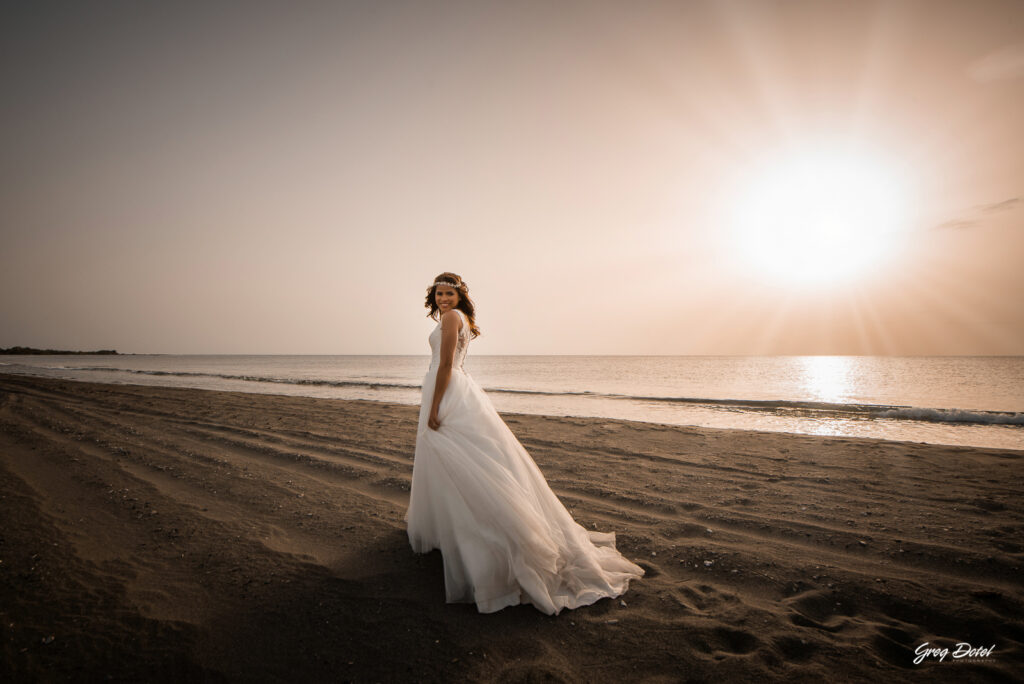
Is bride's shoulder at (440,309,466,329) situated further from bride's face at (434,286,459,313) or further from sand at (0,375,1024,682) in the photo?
sand at (0,375,1024,682)

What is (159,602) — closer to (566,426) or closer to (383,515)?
(383,515)

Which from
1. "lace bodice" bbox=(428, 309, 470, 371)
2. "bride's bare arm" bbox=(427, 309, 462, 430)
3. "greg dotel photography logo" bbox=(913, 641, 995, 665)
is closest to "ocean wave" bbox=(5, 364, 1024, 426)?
"greg dotel photography logo" bbox=(913, 641, 995, 665)

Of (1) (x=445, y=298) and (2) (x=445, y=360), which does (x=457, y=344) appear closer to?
(2) (x=445, y=360)

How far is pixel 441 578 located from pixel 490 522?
0.79 metres

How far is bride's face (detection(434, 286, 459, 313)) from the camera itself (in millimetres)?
4102

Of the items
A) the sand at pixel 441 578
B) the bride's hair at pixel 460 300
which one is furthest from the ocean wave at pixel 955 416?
the bride's hair at pixel 460 300

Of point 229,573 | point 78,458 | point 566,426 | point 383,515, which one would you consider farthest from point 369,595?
point 566,426

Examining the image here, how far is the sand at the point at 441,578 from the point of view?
2641 mm

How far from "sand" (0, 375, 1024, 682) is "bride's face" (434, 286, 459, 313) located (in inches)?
92.9

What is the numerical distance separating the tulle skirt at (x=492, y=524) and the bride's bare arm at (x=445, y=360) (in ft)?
0.19

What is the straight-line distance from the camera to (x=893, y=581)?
3678 millimetres

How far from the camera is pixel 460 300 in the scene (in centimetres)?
437

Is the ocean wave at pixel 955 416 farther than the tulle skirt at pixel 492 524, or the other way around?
the ocean wave at pixel 955 416

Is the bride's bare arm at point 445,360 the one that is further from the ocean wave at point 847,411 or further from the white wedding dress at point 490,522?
the ocean wave at point 847,411
